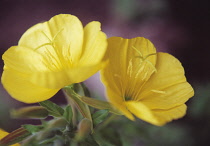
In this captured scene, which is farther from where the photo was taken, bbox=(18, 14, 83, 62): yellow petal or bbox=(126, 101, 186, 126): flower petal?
bbox=(18, 14, 83, 62): yellow petal

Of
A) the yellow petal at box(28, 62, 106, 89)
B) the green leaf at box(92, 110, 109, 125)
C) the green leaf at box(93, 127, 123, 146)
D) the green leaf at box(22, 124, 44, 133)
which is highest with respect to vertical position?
the yellow petal at box(28, 62, 106, 89)

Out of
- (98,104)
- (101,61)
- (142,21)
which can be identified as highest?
(101,61)

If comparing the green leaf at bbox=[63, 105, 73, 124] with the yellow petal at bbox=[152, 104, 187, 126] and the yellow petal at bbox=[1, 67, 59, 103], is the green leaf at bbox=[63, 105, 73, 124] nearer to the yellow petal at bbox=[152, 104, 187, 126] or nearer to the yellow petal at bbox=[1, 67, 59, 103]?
the yellow petal at bbox=[1, 67, 59, 103]

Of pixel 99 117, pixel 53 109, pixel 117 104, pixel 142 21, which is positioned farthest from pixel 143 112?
pixel 142 21

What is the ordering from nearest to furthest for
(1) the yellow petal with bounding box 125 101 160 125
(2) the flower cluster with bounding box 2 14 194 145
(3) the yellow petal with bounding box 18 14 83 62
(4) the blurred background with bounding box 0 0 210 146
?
(1) the yellow petal with bounding box 125 101 160 125 < (2) the flower cluster with bounding box 2 14 194 145 < (3) the yellow petal with bounding box 18 14 83 62 < (4) the blurred background with bounding box 0 0 210 146

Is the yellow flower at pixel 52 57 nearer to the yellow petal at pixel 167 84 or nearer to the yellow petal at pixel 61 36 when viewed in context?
the yellow petal at pixel 61 36

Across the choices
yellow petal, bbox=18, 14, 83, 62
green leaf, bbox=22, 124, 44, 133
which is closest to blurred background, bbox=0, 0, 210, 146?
yellow petal, bbox=18, 14, 83, 62

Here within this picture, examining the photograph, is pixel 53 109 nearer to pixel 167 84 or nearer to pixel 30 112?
pixel 30 112
